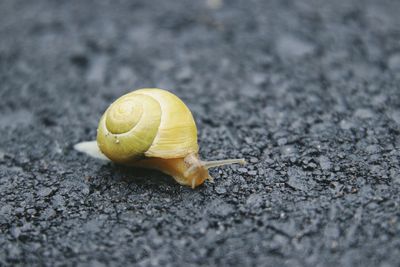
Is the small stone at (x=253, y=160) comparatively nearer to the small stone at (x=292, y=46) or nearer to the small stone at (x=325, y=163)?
the small stone at (x=325, y=163)

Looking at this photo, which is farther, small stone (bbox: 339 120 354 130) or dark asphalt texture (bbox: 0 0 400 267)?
small stone (bbox: 339 120 354 130)

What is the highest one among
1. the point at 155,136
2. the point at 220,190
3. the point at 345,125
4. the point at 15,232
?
the point at 155,136

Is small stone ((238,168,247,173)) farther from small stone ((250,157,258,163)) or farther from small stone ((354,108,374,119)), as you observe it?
small stone ((354,108,374,119))

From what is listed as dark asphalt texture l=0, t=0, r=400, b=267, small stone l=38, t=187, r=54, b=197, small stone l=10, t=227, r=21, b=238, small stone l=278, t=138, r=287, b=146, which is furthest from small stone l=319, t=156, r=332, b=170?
small stone l=10, t=227, r=21, b=238

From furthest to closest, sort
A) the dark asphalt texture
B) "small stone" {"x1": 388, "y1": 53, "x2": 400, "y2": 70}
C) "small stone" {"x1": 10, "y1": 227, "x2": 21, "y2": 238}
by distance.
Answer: "small stone" {"x1": 388, "y1": 53, "x2": 400, "y2": 70} → "small stone" {"x1": 10, "y1": 227, "x2": 21, "y2": 238} → the dark asphalt texture

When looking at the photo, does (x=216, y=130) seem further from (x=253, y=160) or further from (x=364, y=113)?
(x=364, y=113)

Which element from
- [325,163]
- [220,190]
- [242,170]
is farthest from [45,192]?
[325,163]

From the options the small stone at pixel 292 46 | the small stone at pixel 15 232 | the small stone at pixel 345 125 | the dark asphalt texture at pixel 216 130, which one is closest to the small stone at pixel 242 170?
the dark asphalt texture at pixel 216 130
